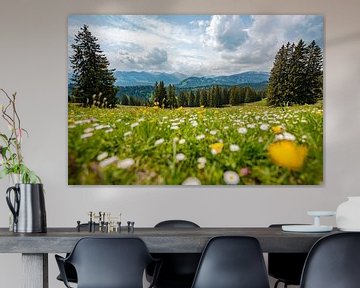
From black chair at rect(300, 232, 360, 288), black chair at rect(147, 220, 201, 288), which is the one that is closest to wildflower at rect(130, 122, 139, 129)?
black chair at rect(147, 220, 201, 288)

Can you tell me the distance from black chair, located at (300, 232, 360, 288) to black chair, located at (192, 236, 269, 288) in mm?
250

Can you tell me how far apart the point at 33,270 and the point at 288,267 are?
177cm

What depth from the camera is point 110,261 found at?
12.0 feet

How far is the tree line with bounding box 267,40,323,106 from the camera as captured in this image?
5965 mm

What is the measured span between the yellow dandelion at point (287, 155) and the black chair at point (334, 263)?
7.54ft

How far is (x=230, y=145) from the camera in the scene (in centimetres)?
588

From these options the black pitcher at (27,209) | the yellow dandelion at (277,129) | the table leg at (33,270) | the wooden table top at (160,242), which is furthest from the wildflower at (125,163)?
the table leg at (33,270)

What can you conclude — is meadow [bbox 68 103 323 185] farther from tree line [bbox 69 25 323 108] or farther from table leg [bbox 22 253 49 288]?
table leg [bbox 22 253 49 288]

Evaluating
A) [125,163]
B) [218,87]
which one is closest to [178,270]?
[125,163]

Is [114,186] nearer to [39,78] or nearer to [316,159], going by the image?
[39,78]

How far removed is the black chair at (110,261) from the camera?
11.9 feet

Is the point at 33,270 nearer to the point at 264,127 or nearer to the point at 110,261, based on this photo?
the point at 110,261

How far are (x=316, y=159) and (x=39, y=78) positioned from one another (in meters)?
2.22

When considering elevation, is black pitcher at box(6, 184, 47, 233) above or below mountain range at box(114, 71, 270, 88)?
below
